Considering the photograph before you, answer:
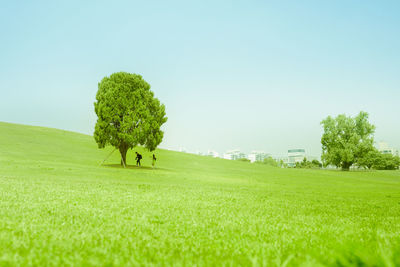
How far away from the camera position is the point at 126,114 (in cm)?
4384

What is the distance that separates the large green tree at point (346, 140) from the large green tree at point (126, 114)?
58.5 meters

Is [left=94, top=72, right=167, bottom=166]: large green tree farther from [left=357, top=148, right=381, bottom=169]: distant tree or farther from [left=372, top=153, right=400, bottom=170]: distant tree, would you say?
[left=372, top=153, right=400, bottom=170]: distant tree

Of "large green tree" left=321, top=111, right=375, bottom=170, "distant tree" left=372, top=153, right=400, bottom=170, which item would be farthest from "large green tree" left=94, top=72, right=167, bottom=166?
"distant tree" left=372, top=153, right=400, bottom=170

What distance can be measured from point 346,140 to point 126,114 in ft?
223

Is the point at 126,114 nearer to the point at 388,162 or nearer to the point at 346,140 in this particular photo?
the point at 346,140

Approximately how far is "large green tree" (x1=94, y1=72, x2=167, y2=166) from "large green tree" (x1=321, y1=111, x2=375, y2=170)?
58.5m

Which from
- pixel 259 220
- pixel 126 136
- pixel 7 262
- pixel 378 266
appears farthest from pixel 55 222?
pixel 126 136

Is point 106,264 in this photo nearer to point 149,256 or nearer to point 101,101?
point 149,256

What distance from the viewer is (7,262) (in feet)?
12.3

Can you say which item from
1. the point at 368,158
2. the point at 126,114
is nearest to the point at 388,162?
the point at 368,158

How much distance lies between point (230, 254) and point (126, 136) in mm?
38769

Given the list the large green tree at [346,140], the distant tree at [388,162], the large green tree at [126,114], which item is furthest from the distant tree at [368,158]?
the large green tree at [126,114]

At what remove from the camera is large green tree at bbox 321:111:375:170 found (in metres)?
80.7

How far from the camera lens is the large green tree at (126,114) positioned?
138 feet
